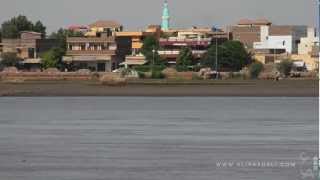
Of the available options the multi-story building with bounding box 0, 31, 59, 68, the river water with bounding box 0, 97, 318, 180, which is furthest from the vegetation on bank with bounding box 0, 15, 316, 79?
the river water with bounding box 0, 97, 318, 180

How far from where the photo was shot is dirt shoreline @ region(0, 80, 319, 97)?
2758 inches

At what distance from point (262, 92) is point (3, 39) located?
63.3 meters

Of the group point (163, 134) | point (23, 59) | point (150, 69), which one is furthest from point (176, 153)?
point (23, 59)

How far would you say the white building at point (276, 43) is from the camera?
12394 cm

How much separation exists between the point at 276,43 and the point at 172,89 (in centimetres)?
5384

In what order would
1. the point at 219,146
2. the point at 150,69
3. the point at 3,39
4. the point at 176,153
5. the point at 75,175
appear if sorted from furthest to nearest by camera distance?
the point at 3,39, the point at 150,69, the point at 219,146, the point at 176,153, the point at 75,175

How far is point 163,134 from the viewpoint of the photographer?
98.2ft

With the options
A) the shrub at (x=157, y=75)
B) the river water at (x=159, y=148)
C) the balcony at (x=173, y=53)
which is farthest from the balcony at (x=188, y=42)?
the river water at (x=159, y=148)

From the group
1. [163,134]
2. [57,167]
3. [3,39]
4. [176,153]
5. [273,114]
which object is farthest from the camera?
[3,39]

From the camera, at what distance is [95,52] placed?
369 ft

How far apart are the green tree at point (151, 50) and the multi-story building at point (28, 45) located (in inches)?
432

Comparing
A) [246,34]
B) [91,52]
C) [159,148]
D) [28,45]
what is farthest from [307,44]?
[159,148]

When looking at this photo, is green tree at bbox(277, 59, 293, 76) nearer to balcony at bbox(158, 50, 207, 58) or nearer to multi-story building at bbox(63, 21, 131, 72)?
balcony at bbox(158, 50, 207, 58)

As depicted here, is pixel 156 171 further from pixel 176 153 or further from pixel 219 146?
pixel 219 146
